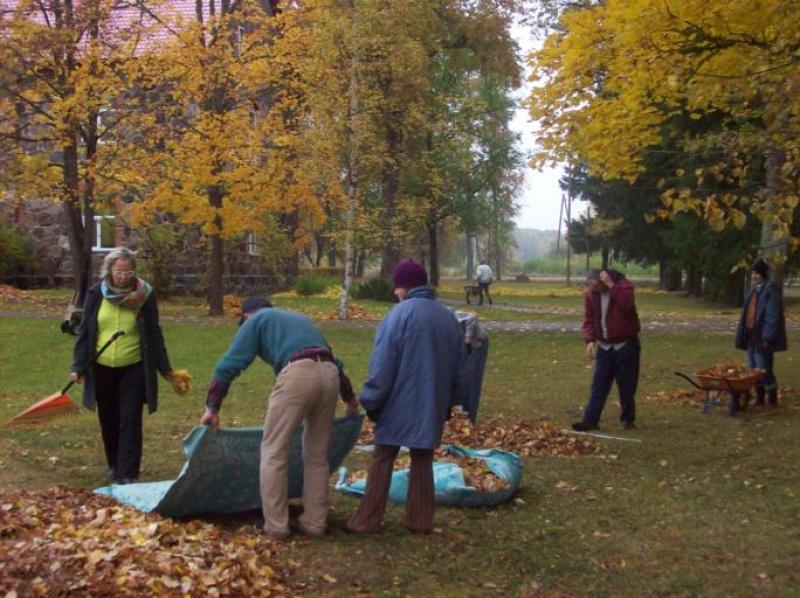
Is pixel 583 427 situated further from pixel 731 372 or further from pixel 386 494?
pixel 386 494

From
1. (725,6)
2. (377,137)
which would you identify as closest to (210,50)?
(377,137)

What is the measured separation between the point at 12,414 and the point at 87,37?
1124cm

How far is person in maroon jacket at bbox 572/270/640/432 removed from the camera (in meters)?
10.8

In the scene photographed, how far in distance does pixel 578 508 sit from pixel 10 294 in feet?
70.1

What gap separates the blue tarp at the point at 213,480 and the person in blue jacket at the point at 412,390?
0.49 metres

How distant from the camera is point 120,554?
5191mm

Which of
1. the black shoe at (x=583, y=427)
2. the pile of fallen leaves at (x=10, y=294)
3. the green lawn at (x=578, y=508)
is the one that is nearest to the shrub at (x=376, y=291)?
the pile of fallen leaves at (x=10, y=294)

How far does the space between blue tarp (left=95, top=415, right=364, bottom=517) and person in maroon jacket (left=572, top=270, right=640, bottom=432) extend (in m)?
4.63

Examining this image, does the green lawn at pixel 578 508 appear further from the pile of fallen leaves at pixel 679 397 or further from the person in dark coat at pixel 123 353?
the person in dark coat at pixel 123 353

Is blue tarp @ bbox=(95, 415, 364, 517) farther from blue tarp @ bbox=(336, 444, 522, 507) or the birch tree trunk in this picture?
the birch tree trunk

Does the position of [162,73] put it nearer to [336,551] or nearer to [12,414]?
[12,414]

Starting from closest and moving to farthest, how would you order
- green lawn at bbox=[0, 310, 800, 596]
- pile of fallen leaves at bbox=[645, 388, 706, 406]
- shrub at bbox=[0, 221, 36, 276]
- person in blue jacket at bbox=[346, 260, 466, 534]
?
green lawn at bbox=[0, 310, 800, 596], person in blue jacket at bbox=[346, 260, 466, 534], pile of fallen leaves at bbox=[645, 388, 706, 406], shrub at bbox=[0, 221, 36, 276]

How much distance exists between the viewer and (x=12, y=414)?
11727 mm

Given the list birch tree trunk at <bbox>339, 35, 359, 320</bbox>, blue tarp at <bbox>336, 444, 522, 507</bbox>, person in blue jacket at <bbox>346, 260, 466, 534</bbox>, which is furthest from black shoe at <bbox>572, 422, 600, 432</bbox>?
birch tree trunk at <bbox>339, 35, 359, 320</bbox>
